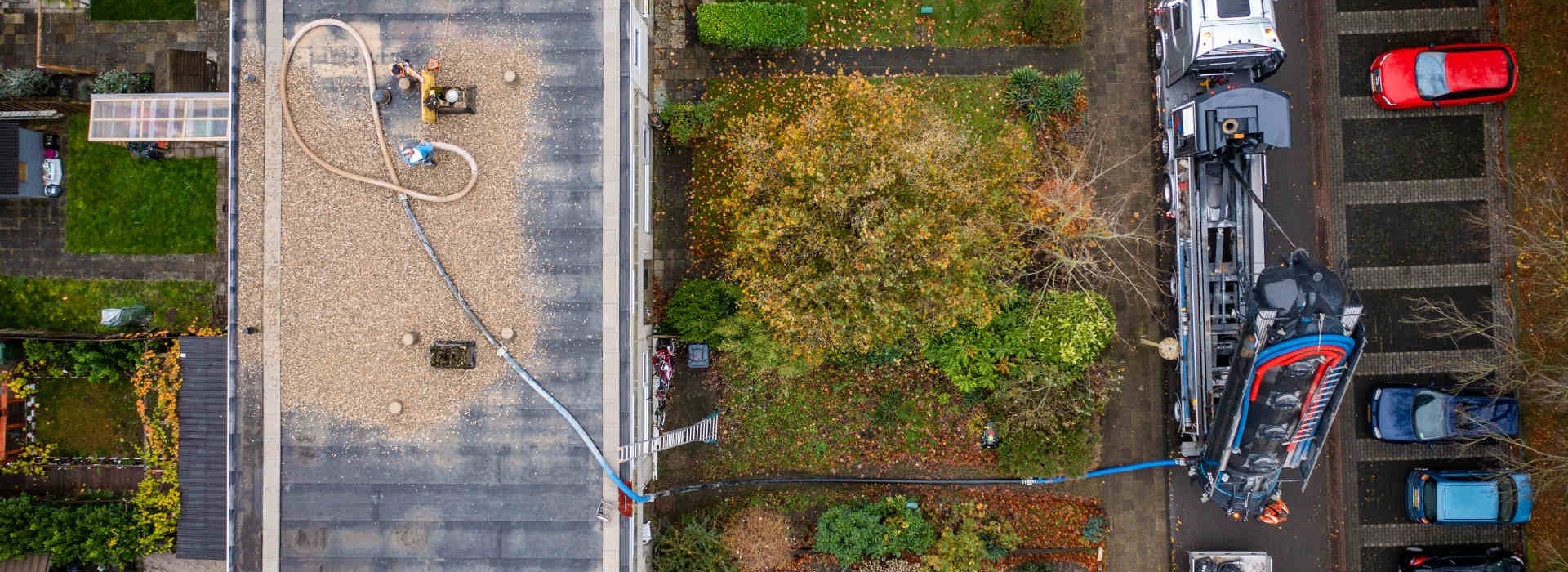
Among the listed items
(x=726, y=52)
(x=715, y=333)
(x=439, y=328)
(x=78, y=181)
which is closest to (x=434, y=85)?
(x=439, y=328)

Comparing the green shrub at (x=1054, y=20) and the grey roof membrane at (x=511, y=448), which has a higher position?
the green shrub at (x=1054, y=20)

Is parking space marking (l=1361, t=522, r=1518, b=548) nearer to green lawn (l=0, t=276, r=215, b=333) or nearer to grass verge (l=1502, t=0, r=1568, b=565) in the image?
grass verge (l=1502, t=0, r=1568, b=565)

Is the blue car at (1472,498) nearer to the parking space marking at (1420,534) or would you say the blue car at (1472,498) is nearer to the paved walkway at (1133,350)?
the parking space marking at (1420,534)

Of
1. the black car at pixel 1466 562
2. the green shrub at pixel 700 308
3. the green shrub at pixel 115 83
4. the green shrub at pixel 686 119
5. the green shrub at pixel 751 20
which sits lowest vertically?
the black car at pixel 1466 562

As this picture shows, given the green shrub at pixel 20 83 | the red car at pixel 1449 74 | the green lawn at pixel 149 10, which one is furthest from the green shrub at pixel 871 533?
the green shrub at pixel 20 83

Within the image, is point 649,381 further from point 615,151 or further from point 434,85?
Answer: point 434,85

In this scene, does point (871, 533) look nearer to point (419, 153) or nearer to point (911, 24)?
point (911, 24)

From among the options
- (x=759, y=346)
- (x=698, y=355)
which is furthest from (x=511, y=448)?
(x=759, y=346)

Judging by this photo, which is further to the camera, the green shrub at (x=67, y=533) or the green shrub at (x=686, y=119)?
the green shrub at (x=686, y=119)

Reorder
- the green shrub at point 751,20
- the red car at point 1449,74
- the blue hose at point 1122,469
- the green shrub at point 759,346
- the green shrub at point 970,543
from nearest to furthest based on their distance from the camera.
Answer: the green shrub at point 759,346
the green shrub at point 970,543
the red car at point 1449,74
the green shrub at point 751,20
the blue hose at point 1122,469
